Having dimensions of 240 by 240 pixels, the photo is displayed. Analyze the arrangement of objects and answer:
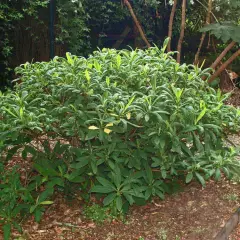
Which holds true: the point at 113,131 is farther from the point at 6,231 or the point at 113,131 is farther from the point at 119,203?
the point at 6,231

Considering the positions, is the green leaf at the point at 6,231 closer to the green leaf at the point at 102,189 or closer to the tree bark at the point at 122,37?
the green leaf at the point at 102,189

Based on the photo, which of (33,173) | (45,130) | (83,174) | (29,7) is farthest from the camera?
(29,7)

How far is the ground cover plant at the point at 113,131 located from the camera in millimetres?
3475

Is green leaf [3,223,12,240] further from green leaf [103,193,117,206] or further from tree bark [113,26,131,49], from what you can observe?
tree bark [113,26,131,49]

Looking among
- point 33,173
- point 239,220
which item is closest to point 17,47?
point 33,173

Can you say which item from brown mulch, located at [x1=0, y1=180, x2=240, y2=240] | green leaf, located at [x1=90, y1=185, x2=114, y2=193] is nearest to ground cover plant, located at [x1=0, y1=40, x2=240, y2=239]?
green leaf, located at [x1=90, y1=185, x2=114, y2=193]

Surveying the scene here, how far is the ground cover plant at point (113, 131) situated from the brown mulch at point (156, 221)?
15 cm

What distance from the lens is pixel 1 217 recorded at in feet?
12.5

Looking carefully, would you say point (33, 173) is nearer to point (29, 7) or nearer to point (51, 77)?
point (51, 77)


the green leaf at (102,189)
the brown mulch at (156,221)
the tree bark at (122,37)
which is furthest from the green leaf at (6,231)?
the tree bark at (122,37)

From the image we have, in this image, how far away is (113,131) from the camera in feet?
A: 11.6

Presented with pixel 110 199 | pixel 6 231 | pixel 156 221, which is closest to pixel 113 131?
pixel 110 199

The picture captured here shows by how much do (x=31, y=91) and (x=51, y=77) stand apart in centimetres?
23

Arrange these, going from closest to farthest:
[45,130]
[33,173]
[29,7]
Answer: [45,130] → [33,173] → [29,7]
